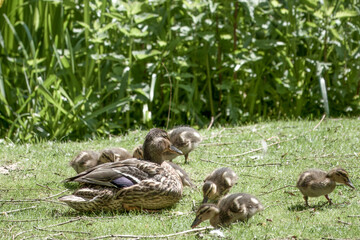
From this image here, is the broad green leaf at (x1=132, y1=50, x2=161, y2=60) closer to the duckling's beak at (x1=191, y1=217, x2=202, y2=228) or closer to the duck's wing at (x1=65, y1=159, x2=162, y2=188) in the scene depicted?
the duck's wing at (x1=65, y1=159, x2=162, y2=188)

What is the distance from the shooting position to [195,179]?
7.33m

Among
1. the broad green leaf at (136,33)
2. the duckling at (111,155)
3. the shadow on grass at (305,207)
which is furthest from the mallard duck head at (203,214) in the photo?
the broad green leaf at (136,33)

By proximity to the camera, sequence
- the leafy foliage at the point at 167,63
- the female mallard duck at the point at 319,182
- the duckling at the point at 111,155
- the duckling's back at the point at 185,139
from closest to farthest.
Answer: the female mallard duck at the point at 319,182 → the duckling at the point at 111,155 → the duckling's back at the point at 185,139 → the leafy foliage at the point at 167,63

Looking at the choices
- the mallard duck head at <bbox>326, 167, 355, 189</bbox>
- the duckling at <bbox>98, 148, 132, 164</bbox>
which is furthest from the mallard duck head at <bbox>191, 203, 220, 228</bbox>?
the duckling at <bbox>98, 148, 132, 164</bbox>

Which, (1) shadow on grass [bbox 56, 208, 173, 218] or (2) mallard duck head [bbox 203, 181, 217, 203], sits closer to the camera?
(1) shadow on grass [bbox 56, 208, 173, 218]

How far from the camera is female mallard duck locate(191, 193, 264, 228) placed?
5551 mm

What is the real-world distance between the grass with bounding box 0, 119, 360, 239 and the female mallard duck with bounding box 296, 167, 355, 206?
16cm

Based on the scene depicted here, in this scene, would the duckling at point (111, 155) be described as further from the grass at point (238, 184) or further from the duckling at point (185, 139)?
the duckling at point (185, 139)

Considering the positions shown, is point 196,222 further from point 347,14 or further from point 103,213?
point 347,14

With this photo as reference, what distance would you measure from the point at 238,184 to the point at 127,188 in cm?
151

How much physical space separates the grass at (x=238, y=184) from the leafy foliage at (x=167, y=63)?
1.02m

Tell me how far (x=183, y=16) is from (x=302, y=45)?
92.8 inches

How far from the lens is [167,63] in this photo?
1081 cm

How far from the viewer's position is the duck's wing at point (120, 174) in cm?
612
